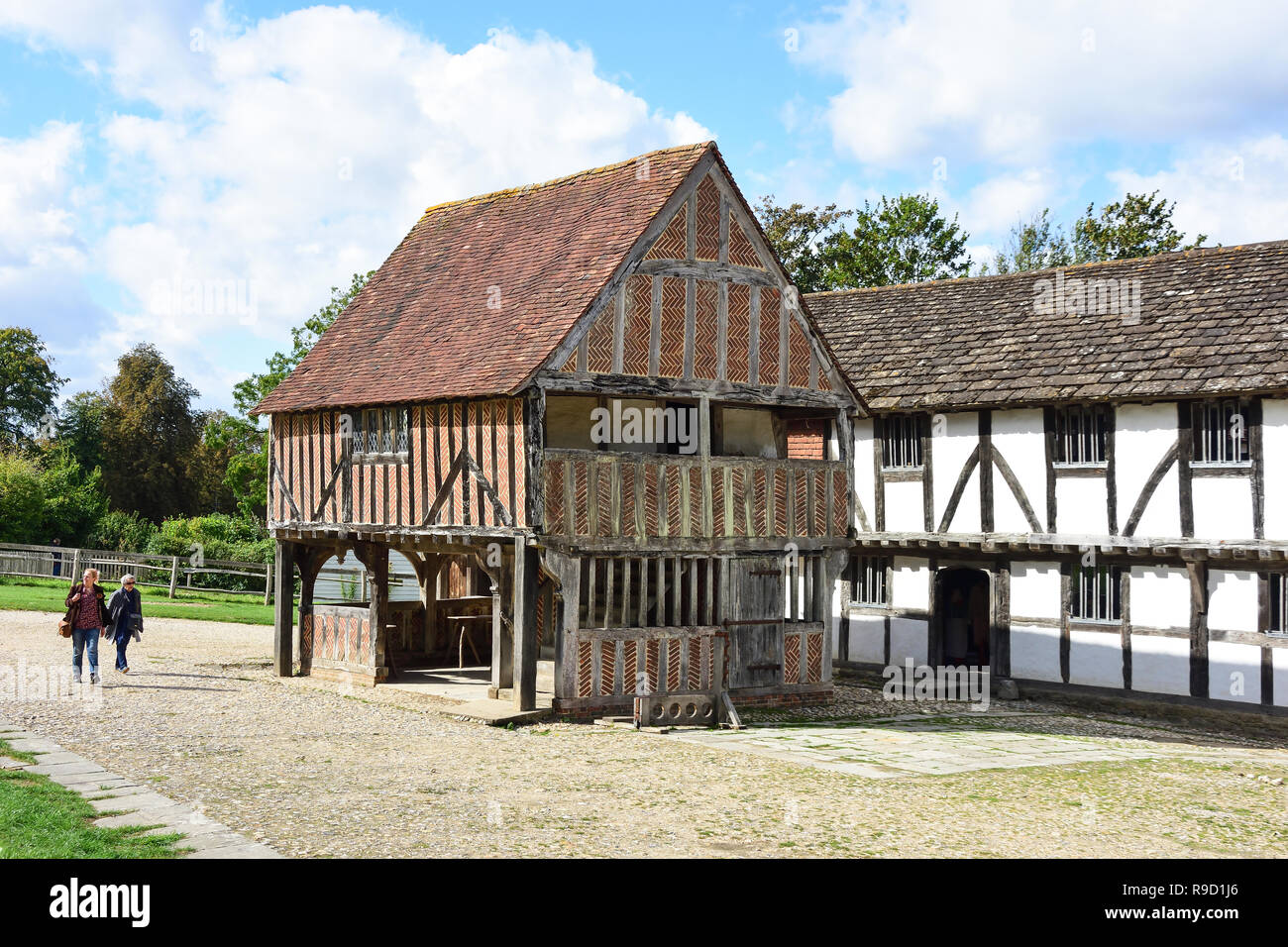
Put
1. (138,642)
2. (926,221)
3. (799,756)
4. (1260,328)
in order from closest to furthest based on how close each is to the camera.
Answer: (799,756) < (1260,328) < (138,642) < (926,221)

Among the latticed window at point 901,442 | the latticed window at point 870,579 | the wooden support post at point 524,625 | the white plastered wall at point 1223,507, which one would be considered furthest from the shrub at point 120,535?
the white plastered wall at point 1223,507

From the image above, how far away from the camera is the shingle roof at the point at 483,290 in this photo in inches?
646

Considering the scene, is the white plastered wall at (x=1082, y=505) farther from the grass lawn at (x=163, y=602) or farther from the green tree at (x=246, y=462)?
the green tree at (x=246, y=462)

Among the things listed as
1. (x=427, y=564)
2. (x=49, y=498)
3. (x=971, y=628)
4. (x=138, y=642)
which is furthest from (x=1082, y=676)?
(x=49, y=498)

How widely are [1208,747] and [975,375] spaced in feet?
24.0

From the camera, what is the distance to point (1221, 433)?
17922 mm

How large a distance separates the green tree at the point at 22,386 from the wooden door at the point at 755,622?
49906 mm

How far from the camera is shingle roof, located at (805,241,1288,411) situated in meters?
18.3

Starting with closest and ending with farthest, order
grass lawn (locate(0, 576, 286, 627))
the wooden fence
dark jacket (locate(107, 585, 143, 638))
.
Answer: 1. dark jacket (locate(107, 585, 143, 638))
2. grass lawn (locate(0, 576, 286, 627))
3. the wooden fence

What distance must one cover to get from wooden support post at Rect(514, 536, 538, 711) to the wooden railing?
1.67 ft

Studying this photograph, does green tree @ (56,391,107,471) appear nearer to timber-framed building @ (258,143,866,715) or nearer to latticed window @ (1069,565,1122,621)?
timber-framed building @ (258,143,866,715)

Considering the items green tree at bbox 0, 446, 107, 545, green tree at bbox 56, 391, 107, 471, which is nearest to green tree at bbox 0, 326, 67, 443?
green tree at bbox 56, 391, 107, 471
